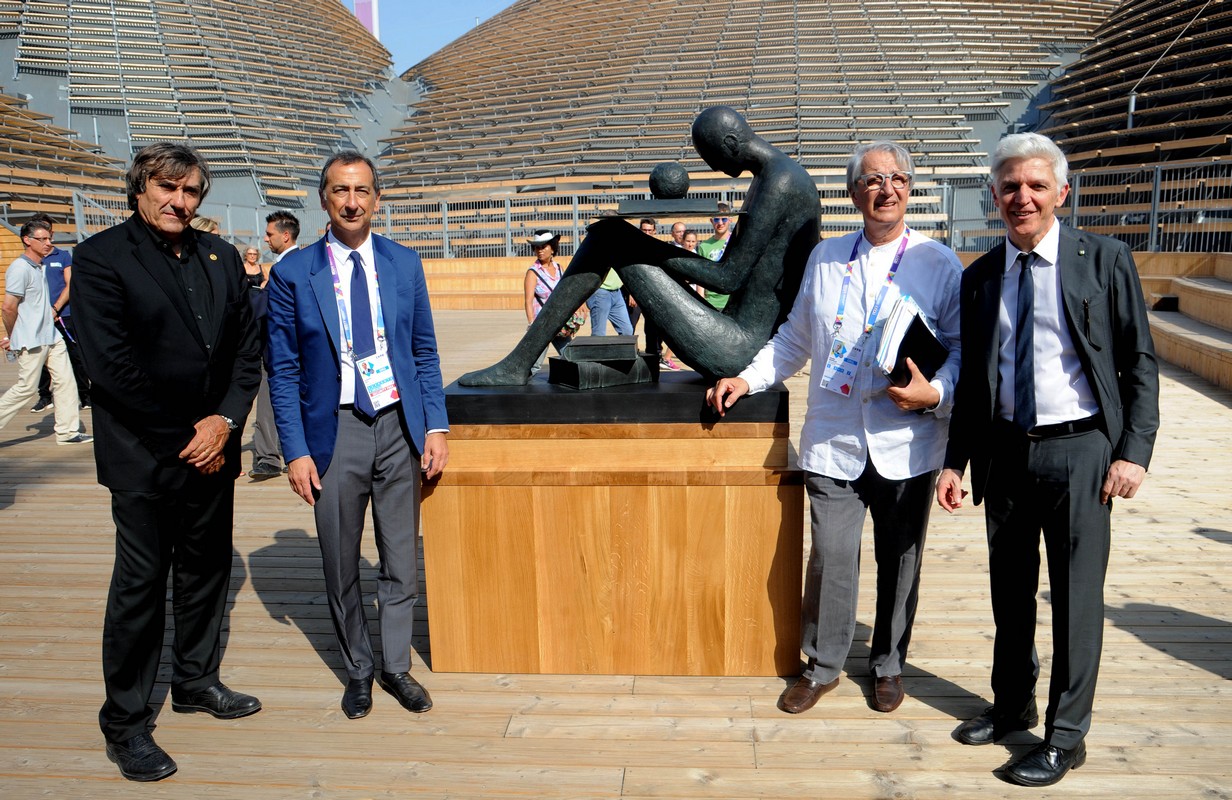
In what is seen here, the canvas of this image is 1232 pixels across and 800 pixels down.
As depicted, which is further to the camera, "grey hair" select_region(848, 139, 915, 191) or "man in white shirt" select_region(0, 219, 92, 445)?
"man in white shirt" select_region(0, 219, 92, 445)

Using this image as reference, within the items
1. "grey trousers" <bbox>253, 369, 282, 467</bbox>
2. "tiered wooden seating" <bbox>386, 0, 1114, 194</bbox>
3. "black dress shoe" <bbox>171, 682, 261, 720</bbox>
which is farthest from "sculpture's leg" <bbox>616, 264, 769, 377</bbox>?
"tiered wooden seating" <bbox>386, 0, 1114, 194</bbox>

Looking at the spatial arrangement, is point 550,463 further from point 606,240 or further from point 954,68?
point 954,68

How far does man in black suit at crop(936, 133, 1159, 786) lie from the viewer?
235 centimetres

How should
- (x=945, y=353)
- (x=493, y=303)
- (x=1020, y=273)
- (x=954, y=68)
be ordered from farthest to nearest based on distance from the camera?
(x=954, y=68) < (x=493, y=303) < (x=945, y=353) < (x=1020, y=273)

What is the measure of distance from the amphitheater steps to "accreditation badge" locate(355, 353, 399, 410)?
7782 mm

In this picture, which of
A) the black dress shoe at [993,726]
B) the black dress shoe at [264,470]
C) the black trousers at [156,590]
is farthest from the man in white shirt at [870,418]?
the black dress shoe at [264,470]

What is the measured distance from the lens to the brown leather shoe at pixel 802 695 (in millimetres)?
2811

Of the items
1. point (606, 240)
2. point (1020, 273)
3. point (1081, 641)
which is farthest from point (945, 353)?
point (606, 240)

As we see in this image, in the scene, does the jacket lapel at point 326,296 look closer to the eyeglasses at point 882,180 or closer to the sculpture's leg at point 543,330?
the sculpture's leg at point 543,330

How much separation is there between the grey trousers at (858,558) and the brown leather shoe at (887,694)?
0.02 metres

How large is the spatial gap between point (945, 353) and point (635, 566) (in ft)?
3.89

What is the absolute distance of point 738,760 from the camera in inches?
101

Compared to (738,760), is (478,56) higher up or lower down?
higher up

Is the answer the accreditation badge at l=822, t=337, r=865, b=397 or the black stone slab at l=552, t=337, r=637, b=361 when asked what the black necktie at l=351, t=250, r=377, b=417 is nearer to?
the black stone slab at l=552, t=337, r=637, b=361
